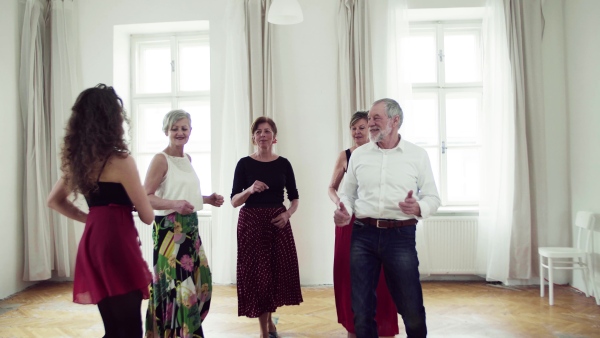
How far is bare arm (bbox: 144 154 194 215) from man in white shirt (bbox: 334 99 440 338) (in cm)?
88

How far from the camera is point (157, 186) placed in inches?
112

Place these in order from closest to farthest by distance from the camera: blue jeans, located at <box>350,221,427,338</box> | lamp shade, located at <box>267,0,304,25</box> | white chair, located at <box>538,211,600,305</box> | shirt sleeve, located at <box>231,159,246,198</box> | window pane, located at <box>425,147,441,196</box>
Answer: blue jeans, located at <box>350,221,427,338</box> < shirt sleeve, located at <box>231,159,246,198</box> < lamp shade, located at <box>267,0,304,25</box> < white chair, located at <box>538,211,600,305</box> < window pane, located at <box>425,147,441,196</box>

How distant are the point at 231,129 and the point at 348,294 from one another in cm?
265

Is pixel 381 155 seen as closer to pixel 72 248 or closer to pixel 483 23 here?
pixel 483 23

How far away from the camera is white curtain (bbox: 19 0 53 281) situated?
5.21 m

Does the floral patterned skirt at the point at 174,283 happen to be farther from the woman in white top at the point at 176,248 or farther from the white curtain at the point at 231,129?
the white curtain at the point at 231,129

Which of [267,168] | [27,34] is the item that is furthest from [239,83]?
[27,34]

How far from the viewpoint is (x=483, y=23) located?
5238 mm

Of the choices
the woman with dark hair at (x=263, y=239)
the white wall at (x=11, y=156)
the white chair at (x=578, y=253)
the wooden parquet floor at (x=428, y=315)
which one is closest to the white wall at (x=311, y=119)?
the wooden parquet floor at (x=428, y=315)

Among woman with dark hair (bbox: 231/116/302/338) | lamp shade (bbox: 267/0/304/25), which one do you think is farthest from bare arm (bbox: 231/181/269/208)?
lamp shade (bbox: 267/0/304/25)

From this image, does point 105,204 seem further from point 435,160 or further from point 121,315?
point 435,160

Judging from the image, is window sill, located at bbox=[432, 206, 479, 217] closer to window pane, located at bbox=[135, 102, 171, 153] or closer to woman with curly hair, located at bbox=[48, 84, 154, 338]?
window pane, located at bbox=[135, 102, 171, 153]

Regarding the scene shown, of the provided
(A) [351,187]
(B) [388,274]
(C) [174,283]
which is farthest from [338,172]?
(C) [174,283]

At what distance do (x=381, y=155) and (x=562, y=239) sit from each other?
3529mm
